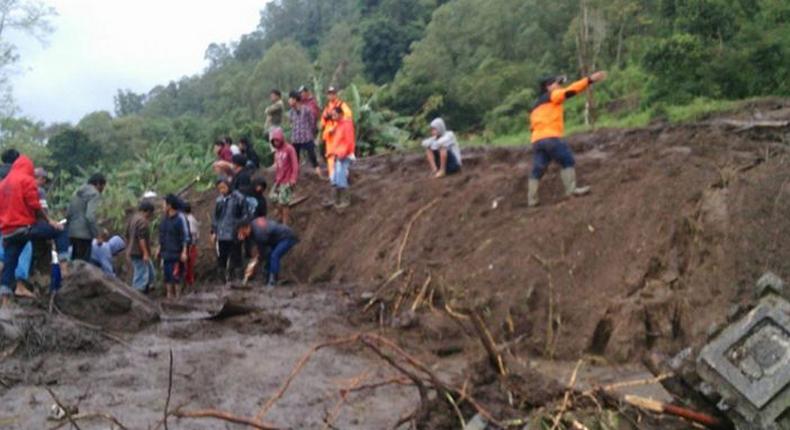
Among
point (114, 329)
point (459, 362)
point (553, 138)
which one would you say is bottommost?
point (459, 362)

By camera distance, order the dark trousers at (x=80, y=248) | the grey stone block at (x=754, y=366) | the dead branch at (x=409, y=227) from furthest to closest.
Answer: the dead branch at (x=409, y=227)
the dark trousers at (x=80, y=248)
the grey stone block at (x=754, y=366)

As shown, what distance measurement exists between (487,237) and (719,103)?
10.1 meters

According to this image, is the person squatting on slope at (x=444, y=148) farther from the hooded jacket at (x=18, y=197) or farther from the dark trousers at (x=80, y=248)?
the hooded jacket at (x=18, y=197)

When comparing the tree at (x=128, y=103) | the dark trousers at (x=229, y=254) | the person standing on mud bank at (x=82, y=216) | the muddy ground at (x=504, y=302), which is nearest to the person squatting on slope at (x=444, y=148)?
the muddy ground at (x=504, y=302)

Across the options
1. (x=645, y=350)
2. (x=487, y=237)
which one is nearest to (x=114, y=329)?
(x=487, y=237)

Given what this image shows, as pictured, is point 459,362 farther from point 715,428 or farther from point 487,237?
point 715,428

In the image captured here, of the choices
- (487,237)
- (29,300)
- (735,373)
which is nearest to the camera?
(735,373)

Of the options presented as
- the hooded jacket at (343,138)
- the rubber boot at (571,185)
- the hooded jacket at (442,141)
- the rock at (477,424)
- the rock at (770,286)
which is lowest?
the rock at (477,424)

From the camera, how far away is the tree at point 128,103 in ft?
317

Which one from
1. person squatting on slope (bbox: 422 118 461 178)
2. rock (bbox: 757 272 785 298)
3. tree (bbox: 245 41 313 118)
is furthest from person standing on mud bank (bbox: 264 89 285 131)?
tree (bbox: 245 41 313 118)

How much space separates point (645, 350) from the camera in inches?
331

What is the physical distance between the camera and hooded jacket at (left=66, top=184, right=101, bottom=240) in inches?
440

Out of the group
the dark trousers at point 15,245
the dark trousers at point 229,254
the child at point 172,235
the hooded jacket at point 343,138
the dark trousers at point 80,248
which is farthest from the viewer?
the hooded jacket at point 343,138

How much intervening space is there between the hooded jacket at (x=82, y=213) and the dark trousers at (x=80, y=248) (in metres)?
0.09
